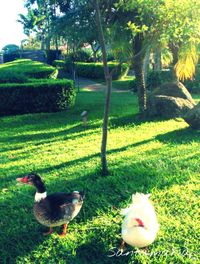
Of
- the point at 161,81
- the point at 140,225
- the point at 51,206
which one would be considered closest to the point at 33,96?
the point at 51,206

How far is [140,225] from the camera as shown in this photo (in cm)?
388

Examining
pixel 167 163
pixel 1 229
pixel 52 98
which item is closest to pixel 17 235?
pixel 1 229

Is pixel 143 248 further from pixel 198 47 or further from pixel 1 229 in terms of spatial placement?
pixel 198 47

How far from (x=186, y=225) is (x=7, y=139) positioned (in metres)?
6.38

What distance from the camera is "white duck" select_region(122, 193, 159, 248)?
12.7 ft

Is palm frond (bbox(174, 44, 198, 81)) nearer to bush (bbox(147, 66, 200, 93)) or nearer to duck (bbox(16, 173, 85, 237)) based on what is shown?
duck (bbox(16, 173, 85, 237))

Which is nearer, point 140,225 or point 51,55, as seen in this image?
point 140,225

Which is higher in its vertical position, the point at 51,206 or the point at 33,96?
the point at 51,206

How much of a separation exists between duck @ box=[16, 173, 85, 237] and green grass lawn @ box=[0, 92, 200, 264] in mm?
286

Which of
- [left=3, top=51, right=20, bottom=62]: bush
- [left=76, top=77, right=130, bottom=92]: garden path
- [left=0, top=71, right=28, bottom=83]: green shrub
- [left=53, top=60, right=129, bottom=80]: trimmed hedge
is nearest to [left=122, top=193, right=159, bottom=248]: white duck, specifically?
[left=0, top=71, right=28, bottom=83]: green shrub

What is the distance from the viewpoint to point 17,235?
4.53m

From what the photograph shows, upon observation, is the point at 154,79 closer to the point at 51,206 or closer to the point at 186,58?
the point at 186,58

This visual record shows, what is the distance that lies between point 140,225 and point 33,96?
9877 millimetres

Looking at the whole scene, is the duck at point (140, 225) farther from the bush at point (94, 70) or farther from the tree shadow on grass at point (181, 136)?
the bush at point (94, 70)
